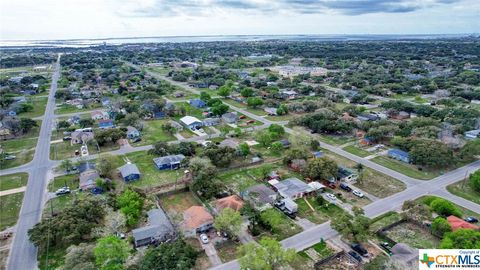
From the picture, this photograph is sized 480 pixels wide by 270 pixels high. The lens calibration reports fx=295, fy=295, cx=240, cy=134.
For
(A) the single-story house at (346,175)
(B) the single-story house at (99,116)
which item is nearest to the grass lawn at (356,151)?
(A) the single-story house at (346,175)

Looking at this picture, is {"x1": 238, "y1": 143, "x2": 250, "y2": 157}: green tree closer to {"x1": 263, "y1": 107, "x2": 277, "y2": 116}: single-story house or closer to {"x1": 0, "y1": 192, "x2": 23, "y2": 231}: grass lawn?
{"x1": 263, "y1": 107, "x2": 277, "y2": 116}: single-story house

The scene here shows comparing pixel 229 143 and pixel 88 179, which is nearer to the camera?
pixel 88 179

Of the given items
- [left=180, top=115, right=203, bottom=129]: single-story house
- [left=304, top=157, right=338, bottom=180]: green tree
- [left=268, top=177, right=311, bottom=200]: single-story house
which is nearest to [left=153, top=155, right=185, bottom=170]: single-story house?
[left=268, top=177, right=311, bottom=200]: single-story house

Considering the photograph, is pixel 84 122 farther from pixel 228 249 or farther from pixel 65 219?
pixel 228 249

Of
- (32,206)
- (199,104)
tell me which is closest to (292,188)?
(32,206)

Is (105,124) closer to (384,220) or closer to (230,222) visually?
(230,222)

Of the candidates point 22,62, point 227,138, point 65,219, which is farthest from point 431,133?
point 22,62

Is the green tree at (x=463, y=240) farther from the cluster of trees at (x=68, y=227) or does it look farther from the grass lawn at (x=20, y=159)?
the grass lawn at (x=20, y=159)
